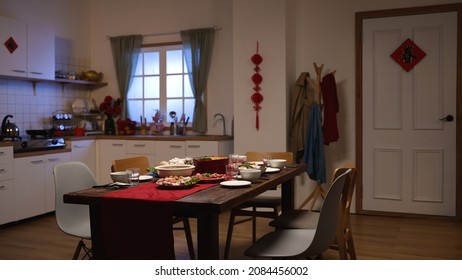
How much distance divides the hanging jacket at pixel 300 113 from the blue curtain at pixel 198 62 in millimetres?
1257

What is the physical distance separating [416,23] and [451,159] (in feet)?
4.64

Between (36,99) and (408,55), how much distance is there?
13.7 feet

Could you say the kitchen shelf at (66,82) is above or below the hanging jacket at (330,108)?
above

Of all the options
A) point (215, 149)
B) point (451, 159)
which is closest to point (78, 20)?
point (215, 149)

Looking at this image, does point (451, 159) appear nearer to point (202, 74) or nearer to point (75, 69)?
point (202, 74)

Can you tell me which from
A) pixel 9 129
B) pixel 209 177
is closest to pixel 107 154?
pixel 9 129

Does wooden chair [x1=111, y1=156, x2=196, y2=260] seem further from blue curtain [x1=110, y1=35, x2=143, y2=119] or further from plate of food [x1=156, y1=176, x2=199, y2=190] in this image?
blue curtain [x1=110, y1=35, x2=143, y2=119]

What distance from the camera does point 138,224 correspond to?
214 centimetres

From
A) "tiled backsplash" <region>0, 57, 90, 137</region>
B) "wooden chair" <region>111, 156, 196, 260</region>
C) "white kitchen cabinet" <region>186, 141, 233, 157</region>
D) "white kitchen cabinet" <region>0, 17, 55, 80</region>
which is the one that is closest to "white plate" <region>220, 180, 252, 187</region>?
"wooden chair" <region>111, 156, 196, 260</region>

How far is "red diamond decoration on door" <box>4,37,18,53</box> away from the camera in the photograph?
186 inches

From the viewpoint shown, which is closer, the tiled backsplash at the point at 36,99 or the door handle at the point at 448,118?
the door handle at the point at 448,118

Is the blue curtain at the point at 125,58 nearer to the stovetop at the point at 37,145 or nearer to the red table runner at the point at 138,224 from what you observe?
the stovetop at the point at 37,145

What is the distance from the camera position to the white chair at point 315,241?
225cm

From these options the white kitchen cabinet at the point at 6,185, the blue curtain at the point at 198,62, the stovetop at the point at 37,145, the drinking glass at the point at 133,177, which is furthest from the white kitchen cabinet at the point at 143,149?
the drinking glass at the point at 133,177
